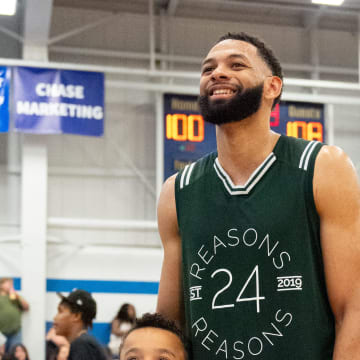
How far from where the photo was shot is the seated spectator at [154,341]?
7.80ft

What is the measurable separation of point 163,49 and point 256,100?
34.2ft

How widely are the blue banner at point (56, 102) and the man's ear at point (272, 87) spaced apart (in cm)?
825

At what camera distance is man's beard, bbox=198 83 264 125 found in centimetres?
238

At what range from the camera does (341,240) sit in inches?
89.1

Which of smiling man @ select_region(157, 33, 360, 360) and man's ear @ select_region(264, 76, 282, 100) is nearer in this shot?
smiling man @ select_region(157, 33, 360, 360)

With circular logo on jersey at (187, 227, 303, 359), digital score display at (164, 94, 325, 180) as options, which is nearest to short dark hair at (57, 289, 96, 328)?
circular logo on jersey at (187, 227, 303, 359)

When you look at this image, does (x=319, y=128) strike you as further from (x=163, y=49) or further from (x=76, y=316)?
(x=76, y=316)

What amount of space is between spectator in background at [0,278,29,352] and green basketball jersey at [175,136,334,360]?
26.7 feet

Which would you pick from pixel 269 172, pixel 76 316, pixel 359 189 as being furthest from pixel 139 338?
pixel 76 316

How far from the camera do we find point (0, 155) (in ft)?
38.4

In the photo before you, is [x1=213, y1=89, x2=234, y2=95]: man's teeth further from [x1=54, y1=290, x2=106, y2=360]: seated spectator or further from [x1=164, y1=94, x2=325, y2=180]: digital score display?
[x1=164, y1=94, x2=325, y2=180]: digital score display

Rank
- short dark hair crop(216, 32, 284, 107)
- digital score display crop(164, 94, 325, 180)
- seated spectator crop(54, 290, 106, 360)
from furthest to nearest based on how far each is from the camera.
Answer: digital score display crop(164, 94, 325, 180)
seated spectator crop(54, 290, 106, 360)
short dark hair crop(216, 32, 284, 107)

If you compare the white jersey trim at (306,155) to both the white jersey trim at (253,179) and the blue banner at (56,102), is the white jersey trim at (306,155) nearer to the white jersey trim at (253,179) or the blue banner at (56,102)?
the white jersey trim at (253,179)

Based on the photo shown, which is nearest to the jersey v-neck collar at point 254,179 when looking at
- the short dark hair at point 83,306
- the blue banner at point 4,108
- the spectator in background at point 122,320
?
the short dark hair at point 83,306
